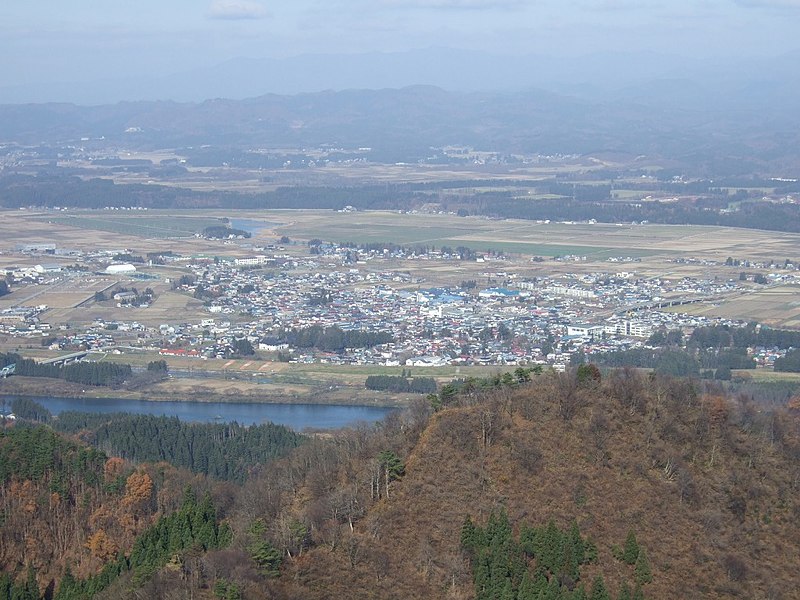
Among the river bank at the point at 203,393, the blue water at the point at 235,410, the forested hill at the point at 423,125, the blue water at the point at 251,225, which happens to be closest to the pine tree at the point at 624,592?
the blue water at the point at 235,410

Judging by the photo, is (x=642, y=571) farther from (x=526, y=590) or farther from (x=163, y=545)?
(x=163, y=545)

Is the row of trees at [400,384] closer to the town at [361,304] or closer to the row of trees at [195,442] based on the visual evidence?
the town at [361,304]

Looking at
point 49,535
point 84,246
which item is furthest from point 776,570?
point 84,246

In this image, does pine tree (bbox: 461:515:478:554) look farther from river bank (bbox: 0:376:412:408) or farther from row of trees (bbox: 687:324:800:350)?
row of trees (bbox: 687:324:800:350)

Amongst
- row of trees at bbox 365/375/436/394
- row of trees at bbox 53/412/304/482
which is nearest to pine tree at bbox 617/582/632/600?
row of trees at bbox 53/412/304/482

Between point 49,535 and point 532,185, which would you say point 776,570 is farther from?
point 532,185

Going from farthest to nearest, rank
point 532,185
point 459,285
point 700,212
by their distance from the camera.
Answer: point 532,185 → point 700,212 → point 459,285
